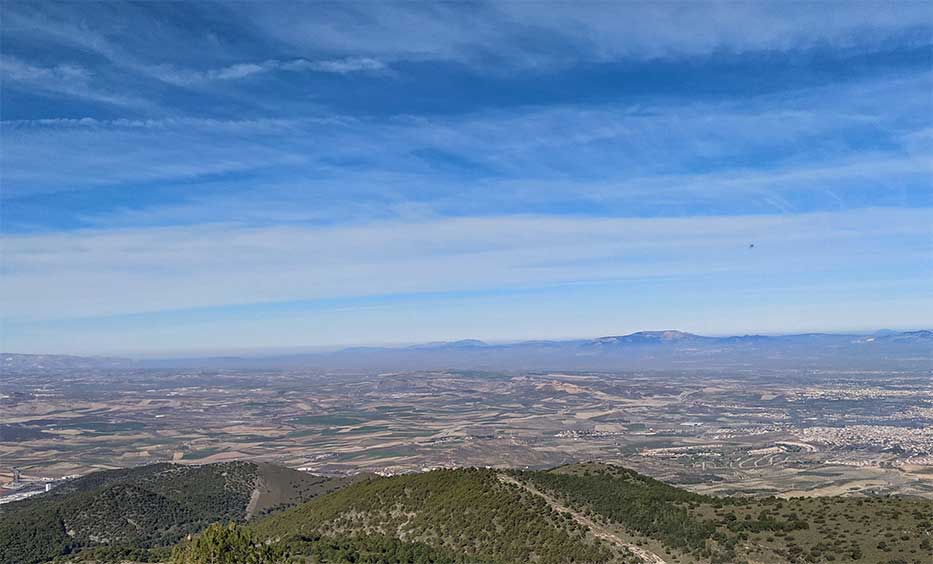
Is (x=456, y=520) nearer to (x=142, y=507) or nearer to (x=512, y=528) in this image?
(x=512, y=528)

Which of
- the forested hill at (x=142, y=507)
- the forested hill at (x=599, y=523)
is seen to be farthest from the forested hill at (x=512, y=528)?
the forested hill at (x=142, y=507)

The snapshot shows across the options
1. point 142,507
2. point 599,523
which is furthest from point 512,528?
point 142,507

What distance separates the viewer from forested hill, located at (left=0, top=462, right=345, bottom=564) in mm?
71062

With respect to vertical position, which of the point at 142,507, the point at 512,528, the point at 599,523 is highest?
the point at 599,523

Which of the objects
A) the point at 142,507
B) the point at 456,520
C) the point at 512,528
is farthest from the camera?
the point at 142,507

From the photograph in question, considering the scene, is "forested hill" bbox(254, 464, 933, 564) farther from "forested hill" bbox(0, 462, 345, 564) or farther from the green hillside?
"forested hill" bbox(0, 462, 345, 564)

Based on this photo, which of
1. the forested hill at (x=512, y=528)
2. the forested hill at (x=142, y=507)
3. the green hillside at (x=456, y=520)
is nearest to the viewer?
the forested hill at (x=512, y=528)

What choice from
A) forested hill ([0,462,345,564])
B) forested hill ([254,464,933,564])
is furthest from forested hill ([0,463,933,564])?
forested hill ([0,462,345,564])

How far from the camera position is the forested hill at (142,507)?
7106 cm

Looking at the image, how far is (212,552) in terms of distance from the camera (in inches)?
1371

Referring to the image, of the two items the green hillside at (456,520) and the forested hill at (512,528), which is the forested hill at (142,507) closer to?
the forested hill at (512,528)

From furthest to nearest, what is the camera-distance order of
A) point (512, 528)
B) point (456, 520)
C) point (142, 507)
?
point (142, 507), point (456, 520), point (512, 528)

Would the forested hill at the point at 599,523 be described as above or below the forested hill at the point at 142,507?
above

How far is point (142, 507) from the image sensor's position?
272 feet
